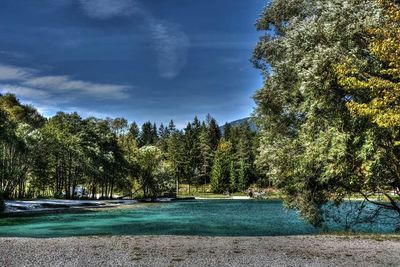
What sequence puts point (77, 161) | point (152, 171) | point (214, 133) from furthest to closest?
point (214, 133), point (152, 171), point (77, 161)

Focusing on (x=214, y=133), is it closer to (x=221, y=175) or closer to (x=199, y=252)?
(x=221, y=175)

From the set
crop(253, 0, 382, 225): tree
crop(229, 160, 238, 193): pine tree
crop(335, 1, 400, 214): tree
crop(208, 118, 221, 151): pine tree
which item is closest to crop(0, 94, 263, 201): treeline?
crop(229, 160, 238, 193): pine tree

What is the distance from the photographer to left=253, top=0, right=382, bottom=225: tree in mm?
17469

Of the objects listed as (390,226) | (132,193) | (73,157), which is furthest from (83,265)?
(132,193)

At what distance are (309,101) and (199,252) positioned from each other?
31.1 ft

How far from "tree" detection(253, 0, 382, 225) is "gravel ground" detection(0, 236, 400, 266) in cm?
435

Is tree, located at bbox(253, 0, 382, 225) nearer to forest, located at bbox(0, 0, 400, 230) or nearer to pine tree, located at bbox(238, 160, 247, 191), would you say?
A: forest, located at bbox(0, 0, 400, 230)

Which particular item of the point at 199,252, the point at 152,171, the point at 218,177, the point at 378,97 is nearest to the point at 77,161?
the point at 152,171

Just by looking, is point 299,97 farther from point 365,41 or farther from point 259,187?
point 259,187

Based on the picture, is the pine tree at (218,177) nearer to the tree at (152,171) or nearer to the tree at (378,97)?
the tree at (152,171)

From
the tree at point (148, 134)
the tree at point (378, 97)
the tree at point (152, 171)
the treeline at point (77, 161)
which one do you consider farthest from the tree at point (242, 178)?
the tree at point (378, 97)

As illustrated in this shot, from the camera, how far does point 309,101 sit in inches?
742

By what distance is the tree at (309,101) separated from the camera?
57.3 feet

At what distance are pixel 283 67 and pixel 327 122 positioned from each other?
14.9 ft
